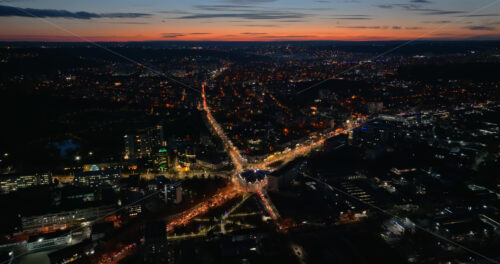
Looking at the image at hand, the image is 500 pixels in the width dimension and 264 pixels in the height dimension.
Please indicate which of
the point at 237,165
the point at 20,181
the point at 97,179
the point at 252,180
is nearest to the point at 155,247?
the point at 252,180

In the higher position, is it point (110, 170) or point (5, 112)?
point (5, 112)

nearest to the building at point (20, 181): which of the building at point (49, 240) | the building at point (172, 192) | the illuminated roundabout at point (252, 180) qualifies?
the building at point (49, 240)

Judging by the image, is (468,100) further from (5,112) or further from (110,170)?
(5,112)

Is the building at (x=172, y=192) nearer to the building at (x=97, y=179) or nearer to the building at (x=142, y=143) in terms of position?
the building at (x=97, y=179)

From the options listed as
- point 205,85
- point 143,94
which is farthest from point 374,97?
point 143,94

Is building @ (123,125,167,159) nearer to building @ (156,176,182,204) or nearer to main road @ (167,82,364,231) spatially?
main road @ (167,82,364,231)

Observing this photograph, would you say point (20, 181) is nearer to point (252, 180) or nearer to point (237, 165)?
point (237, 165)
